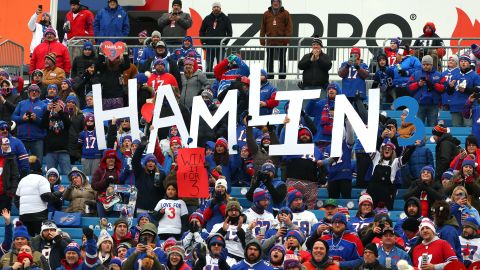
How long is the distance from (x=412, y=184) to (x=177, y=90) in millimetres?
4816

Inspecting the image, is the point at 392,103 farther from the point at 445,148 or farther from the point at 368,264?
the point at 368,264

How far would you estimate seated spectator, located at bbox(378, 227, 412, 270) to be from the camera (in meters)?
25.0

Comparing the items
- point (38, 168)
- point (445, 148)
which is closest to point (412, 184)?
point (445, 148)

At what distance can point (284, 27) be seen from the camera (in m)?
34.7

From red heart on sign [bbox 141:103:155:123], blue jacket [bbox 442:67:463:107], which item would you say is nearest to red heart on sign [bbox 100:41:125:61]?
red heart on sign [bbox 141:103:155:123]

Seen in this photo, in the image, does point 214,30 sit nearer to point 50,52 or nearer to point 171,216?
point 50,52

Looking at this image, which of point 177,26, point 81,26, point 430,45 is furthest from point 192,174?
point 81,26

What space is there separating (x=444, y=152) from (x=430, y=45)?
18.4 feet

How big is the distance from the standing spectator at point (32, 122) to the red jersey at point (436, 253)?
775 centimetres

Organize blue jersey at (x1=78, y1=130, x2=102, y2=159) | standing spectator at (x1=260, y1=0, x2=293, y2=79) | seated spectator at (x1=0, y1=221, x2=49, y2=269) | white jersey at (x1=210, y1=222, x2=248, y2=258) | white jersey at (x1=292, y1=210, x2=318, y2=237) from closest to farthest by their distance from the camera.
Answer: seated spectator at (x1=0, y1=221, x2=49, y2=269) < white jersey at (x1=210, y1=222, x2=248, y2=258) < white jersey at (x1=292, y1=210, x2=318, y2=237) < blue jersey at (x1=78, y1=130, x2=102, y2=159) < standing spectator at (x1=260, y1=0, x2=293, y2=79)

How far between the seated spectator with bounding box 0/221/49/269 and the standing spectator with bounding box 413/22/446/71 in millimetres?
8980

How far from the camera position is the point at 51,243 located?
27.2m

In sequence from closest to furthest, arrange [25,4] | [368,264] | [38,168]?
[368,264]
[38,168]
[25,4]

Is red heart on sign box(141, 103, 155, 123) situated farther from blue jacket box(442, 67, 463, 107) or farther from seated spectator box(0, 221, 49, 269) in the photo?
seated spectator box(0, 221, 49, 269)
